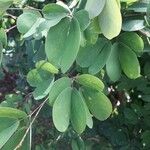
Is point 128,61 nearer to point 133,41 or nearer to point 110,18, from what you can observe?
point 133,41

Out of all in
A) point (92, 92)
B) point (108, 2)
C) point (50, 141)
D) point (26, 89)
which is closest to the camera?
point (108, 2)

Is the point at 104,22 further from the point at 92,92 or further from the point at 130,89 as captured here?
the point at 130,89

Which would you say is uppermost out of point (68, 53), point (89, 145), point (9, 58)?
point (68, 53)

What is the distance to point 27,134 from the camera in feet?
2.89

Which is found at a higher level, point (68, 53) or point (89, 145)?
point (68, 53)

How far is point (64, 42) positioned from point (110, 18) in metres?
0.10

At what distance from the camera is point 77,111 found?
0.87 metres

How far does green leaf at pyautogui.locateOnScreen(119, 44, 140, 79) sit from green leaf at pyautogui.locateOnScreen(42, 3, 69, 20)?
0.63ft

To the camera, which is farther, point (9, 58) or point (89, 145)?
point (9, 58)

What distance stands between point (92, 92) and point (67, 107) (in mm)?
84

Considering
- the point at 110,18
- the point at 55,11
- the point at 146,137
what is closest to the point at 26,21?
the point at 55,11

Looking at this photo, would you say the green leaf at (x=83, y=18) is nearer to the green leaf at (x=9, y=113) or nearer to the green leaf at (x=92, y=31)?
the green leaf at (x=92, y=31)

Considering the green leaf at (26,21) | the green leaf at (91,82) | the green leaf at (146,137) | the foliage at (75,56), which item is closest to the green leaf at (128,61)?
the foliage at (75,56)

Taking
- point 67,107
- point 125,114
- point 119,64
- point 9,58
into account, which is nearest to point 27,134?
point 67,107
